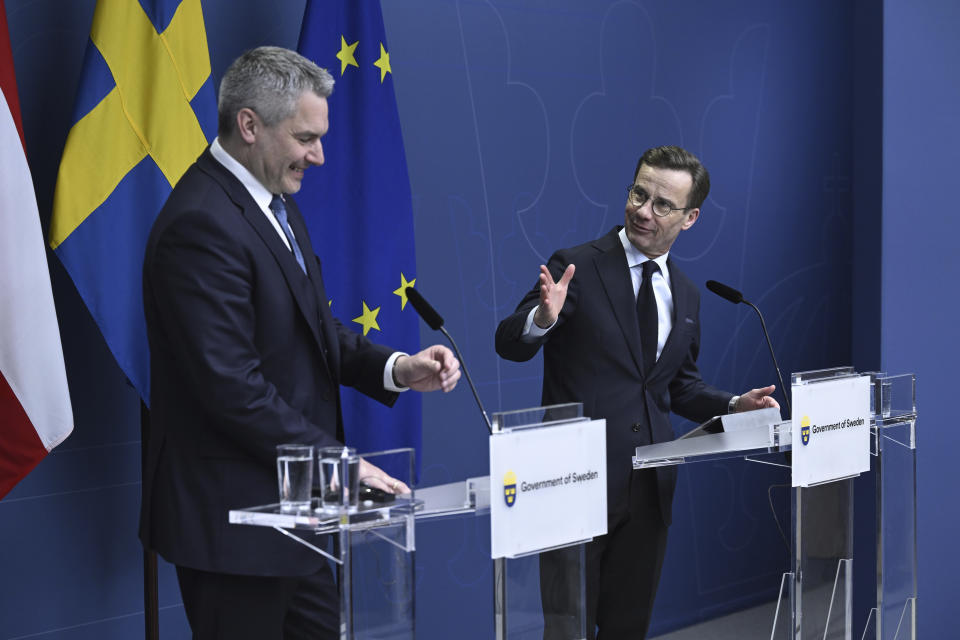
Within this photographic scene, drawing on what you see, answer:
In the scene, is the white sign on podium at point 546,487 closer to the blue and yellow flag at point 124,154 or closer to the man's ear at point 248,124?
the man's ear at point 248,124

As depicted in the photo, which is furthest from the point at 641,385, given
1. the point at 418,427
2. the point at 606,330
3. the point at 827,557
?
the point at 418,427

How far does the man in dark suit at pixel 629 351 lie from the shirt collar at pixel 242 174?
0.77 m

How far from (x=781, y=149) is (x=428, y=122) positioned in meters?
2.15

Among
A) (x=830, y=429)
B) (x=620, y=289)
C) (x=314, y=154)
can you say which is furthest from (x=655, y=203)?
(x=314, y=154)

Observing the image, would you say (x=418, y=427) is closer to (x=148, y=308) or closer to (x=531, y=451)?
(x=148, y=308)

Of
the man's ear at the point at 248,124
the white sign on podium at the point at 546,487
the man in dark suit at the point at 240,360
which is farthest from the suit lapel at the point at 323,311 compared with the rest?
the white sign on podium at the point at 546,487

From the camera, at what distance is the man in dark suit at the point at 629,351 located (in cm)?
283

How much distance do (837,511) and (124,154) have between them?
2.00m

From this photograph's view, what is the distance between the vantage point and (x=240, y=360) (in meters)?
2.01

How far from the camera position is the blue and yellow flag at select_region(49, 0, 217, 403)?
2881 millimetres

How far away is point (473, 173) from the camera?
13.4ft

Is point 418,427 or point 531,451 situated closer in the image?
point 531,451

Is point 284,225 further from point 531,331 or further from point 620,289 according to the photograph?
point 620,289

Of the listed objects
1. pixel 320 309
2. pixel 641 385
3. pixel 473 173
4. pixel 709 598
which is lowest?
pixel 709 598
